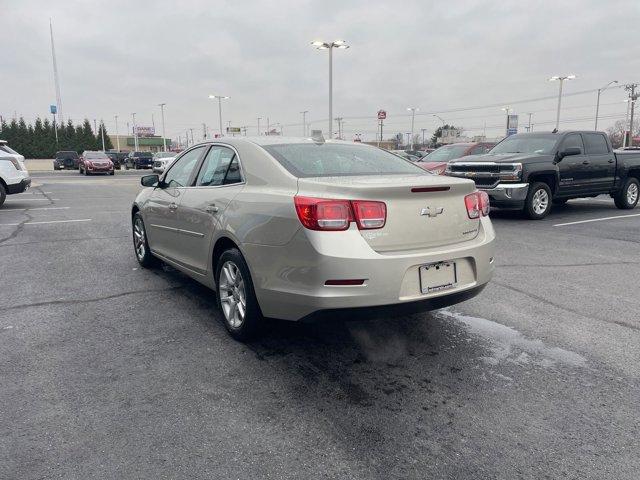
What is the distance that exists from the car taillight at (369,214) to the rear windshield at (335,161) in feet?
1.98

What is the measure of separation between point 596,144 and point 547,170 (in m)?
2.21

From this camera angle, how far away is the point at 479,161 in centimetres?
1095

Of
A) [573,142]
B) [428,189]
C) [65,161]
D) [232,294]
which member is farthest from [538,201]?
[65,161]

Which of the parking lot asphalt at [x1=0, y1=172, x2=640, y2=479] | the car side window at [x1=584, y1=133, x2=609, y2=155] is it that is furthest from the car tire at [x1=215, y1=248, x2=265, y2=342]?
the car side window at [x1=584, y1=133, x2=609, y2=155]

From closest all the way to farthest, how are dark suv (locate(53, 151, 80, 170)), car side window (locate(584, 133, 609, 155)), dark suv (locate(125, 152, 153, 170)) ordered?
car side window (locate(584, 133, 609, 155))
dark suv (locate(53, 151, 80, 170))
dark suv (locate(125, 152, 153, 170))

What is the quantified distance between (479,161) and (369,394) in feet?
28.8

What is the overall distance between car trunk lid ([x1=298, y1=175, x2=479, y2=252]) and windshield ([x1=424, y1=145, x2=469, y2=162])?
455 inches

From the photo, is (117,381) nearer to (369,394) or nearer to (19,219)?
(369,394)

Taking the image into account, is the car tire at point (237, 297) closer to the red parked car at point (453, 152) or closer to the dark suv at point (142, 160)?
the red parked car at point (453, 152)

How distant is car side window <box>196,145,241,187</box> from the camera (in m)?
4.29

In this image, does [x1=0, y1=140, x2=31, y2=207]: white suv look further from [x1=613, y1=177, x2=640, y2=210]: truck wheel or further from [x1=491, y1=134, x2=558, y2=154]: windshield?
[x1=613, y1=177, x2=640, y2=210]: truck wheel

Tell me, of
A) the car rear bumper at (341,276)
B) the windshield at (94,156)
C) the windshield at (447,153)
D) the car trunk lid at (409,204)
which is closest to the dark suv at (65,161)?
the windshield at (94,156)

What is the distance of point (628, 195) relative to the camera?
502 inches

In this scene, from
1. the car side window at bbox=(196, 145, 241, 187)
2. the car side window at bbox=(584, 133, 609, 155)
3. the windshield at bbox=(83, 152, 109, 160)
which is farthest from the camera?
the windshield at bbox=(83, 152, 109, 160)
